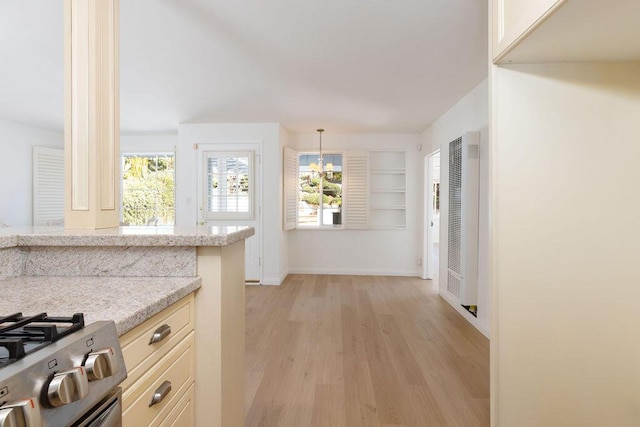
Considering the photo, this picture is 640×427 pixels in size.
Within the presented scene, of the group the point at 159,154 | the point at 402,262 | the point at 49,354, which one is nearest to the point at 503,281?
the point at 49,354

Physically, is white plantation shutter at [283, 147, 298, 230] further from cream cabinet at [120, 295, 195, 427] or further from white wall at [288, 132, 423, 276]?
cream cabinet at [120, 295, 195, 427]

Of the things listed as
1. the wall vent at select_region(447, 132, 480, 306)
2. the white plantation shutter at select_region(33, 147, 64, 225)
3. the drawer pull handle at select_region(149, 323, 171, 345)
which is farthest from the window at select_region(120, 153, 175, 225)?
the drawer pull handle at select_region(149, 323, 171, 345)

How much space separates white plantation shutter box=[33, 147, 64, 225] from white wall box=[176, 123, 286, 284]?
2253mm

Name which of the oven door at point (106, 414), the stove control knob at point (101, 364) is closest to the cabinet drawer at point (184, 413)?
the oven door at point (106, 414)

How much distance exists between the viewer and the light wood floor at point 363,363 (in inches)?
77.0

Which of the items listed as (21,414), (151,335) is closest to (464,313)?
(151,335)

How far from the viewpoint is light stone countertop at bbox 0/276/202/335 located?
0.82 meters

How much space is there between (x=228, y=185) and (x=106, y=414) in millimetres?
4549

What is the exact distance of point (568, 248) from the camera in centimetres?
148

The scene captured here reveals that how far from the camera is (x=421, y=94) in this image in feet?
11.9

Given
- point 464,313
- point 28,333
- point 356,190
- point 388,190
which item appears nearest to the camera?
point 28,333

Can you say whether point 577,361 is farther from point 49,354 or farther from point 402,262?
point 402,262

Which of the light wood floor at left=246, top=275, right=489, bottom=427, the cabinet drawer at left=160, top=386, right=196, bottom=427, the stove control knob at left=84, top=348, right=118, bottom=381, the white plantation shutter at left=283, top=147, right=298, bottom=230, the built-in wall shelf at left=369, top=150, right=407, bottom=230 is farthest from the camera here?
the built-in wall shelf at left=369, top=150, right=407, bottom=230

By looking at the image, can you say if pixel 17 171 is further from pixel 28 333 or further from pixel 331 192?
pixel 28 333
